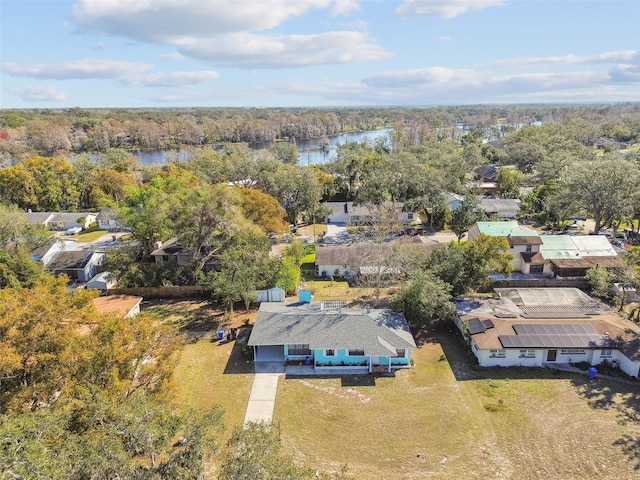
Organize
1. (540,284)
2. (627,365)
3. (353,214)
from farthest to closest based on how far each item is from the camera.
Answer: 1. (353,214)
2. (540,284)
3. (627,365)

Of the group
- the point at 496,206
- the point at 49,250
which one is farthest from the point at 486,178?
the point at 49,250

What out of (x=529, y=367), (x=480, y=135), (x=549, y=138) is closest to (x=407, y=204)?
(x=529, y=367)

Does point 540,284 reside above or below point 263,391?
above

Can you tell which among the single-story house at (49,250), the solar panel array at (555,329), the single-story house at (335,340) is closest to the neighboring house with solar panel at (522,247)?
the solar panel array at (555,329)

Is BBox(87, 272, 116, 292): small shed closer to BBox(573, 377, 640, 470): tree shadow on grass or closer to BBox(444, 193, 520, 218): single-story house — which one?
BBox(573, 377, 640, 470): tree shadow on grass

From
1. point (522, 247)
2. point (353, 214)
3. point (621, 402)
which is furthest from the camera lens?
point (353, 214)

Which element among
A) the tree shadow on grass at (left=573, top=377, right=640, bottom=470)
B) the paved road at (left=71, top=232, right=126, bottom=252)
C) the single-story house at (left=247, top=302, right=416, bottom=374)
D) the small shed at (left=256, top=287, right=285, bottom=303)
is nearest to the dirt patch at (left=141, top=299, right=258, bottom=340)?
the small shed at (left=256, top=287, right=285, bottom=303)

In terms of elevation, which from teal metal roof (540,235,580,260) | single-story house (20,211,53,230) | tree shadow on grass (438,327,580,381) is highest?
teal metal roof (540,235,580,260)

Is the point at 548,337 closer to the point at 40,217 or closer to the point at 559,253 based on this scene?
the point at 559,253
